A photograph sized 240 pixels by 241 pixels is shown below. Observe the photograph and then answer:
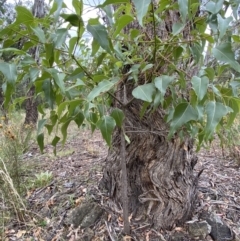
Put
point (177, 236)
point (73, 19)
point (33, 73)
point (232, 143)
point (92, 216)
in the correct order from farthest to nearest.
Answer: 1. point (232, 143)
2. point (92, 216)
3. point (177, 236)
4. point (33, 73)
5. point (73, 19)

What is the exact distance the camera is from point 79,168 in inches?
85.8

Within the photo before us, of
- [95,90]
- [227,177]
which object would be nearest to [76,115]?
[95,90]

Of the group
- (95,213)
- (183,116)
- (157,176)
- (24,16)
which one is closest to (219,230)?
(157,176)

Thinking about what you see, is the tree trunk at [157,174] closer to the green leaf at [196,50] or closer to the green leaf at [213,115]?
the green leaf at [196,50]

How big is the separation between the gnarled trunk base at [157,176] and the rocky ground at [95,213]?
7 cm

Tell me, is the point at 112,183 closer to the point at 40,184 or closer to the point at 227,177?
the point at 40,184

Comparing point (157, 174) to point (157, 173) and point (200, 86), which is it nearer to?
point (157, 173)

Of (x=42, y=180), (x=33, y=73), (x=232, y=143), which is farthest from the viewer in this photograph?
(x=232, y=143)

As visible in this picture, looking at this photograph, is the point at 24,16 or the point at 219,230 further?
the point at 219,230

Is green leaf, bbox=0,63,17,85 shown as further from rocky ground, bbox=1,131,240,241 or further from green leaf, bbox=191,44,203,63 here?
rocky ground, bbox=1,131,240,241

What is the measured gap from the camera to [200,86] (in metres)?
0.67

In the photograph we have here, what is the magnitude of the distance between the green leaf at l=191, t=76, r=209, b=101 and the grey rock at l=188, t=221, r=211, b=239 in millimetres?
895

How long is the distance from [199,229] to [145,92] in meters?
0.89

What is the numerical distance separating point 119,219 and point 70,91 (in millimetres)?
818
